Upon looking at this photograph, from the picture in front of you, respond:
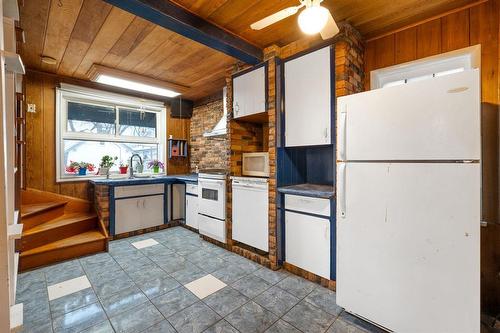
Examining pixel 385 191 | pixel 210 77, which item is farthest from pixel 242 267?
pixel 210 77

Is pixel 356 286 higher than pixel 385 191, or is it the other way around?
pixel 385 191

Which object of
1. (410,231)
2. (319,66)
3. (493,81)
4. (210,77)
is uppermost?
(210,77)

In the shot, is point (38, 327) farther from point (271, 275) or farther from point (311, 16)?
point (311, 16)

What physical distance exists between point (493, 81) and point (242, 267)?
269 centimetres

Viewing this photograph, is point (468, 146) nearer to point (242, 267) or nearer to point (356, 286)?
point (356, 286)

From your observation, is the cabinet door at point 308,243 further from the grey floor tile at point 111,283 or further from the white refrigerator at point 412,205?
the grey floor tile at point 111,283

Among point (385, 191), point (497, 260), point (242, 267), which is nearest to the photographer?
point (385, 191)

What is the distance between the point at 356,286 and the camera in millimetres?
1620

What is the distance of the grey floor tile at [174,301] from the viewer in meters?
1.78

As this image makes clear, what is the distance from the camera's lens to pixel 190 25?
1898 mm

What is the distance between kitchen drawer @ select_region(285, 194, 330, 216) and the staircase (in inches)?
92.4

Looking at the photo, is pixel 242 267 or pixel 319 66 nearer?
pixel 319 66

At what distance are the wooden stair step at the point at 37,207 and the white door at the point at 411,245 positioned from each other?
131 inches

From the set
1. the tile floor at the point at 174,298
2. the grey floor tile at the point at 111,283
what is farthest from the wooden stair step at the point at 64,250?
the grey floor tile at the point at 111,283
